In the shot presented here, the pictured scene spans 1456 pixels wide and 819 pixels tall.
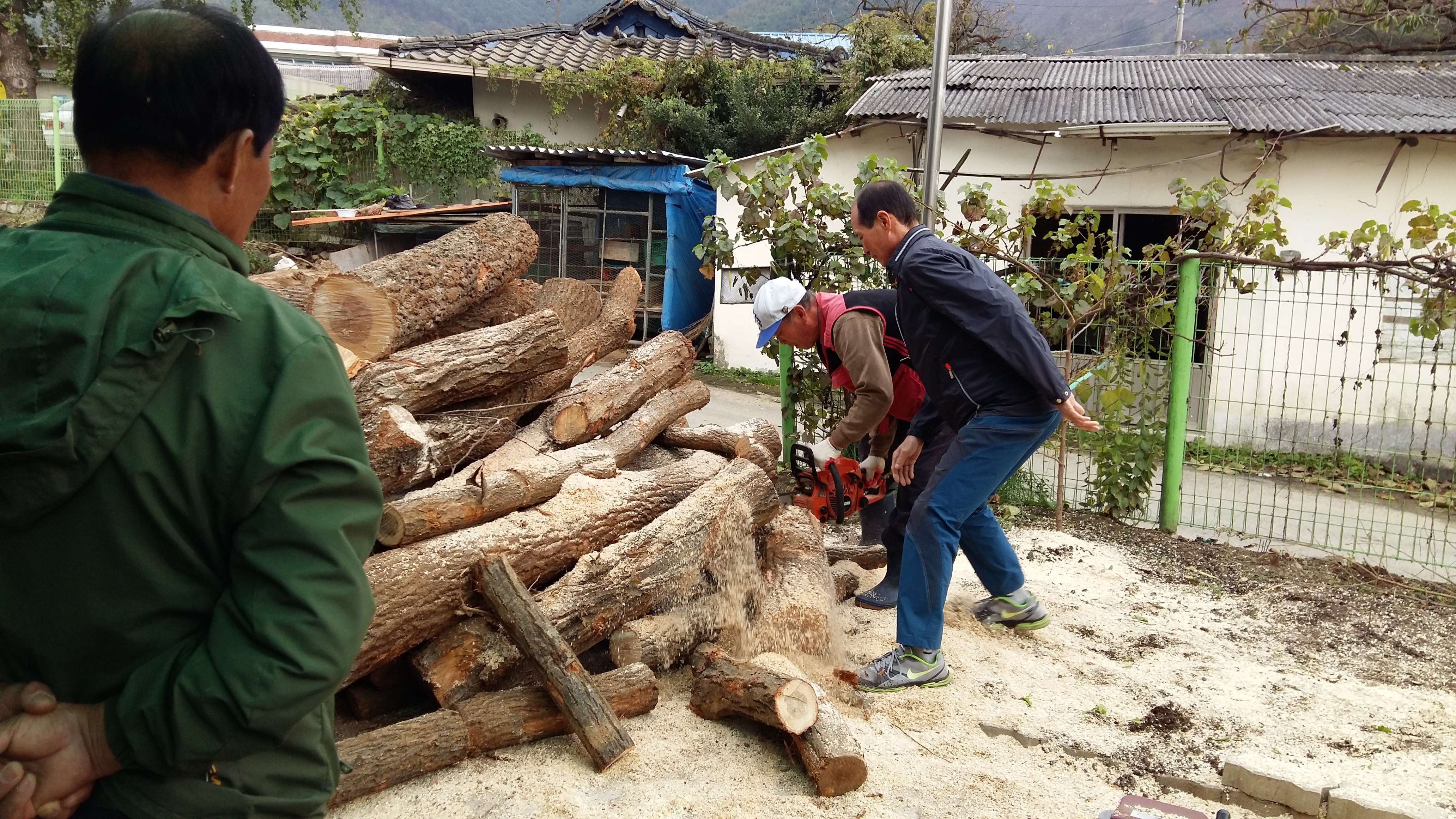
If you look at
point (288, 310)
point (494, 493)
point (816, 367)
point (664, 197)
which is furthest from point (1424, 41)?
point (288, 310)

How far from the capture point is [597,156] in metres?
14.2

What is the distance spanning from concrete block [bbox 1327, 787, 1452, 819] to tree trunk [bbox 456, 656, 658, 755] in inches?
90.3

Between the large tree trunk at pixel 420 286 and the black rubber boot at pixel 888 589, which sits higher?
the large tree trunk at pixel 420 286

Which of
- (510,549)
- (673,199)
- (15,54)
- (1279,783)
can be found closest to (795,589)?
(510,549)

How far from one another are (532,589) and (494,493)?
42 centimetres

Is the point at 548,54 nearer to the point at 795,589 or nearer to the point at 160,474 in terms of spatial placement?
the point at 795,589

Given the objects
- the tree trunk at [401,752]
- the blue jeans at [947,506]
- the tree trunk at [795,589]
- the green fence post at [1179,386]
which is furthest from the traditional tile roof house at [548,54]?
the tree trunk at [401,752]

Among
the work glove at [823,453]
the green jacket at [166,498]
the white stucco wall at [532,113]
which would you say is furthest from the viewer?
the white stucco wall at [532,113]

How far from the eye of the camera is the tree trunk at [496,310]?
575 cm

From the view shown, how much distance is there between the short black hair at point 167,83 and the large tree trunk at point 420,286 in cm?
285

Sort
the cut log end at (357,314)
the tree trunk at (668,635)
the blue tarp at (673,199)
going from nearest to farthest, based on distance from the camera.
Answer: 1. the tree trunk at (668,635)
2. the cut log end at (357,314)
3. the blue tarp at (673,199)

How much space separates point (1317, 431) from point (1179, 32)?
54.7 ft

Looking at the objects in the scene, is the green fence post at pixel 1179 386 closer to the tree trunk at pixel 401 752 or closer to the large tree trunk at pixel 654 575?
the large tree trunk at pixel 654 575

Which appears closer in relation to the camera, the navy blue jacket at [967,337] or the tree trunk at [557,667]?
the tree trunk at [557,667]
